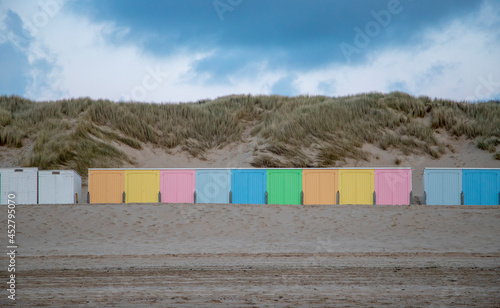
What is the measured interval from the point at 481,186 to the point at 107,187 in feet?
46.8

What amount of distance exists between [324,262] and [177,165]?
67.9 ft

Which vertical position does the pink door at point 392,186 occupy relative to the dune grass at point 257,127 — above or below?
below

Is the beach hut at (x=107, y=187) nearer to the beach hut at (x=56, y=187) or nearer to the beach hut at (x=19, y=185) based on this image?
the beach hut at (x=56, y=187)

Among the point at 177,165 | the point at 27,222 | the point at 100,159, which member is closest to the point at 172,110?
the point at 177,165

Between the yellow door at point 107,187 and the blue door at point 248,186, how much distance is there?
4.35 metres

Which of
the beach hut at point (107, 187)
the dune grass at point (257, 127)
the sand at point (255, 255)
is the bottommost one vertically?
the sand at point (255, 255)

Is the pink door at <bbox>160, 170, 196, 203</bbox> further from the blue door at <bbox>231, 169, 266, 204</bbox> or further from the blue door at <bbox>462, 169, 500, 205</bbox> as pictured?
the blue door at <bbox>462, 169, 500, 205</bbox>

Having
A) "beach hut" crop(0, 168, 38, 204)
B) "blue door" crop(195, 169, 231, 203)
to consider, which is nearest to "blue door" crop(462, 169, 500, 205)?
"blue door" crop(195, 169, 231, 203)

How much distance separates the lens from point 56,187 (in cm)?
2111

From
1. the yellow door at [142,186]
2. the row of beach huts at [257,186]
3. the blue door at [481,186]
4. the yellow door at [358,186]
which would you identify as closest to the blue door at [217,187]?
the row of beach huts at [257,186]

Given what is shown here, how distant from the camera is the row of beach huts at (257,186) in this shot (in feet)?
69.1

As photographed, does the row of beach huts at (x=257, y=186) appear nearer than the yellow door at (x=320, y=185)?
Yes

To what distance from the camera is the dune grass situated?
1217 inches

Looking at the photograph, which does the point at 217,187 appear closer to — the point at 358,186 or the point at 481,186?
the point at 358,186
